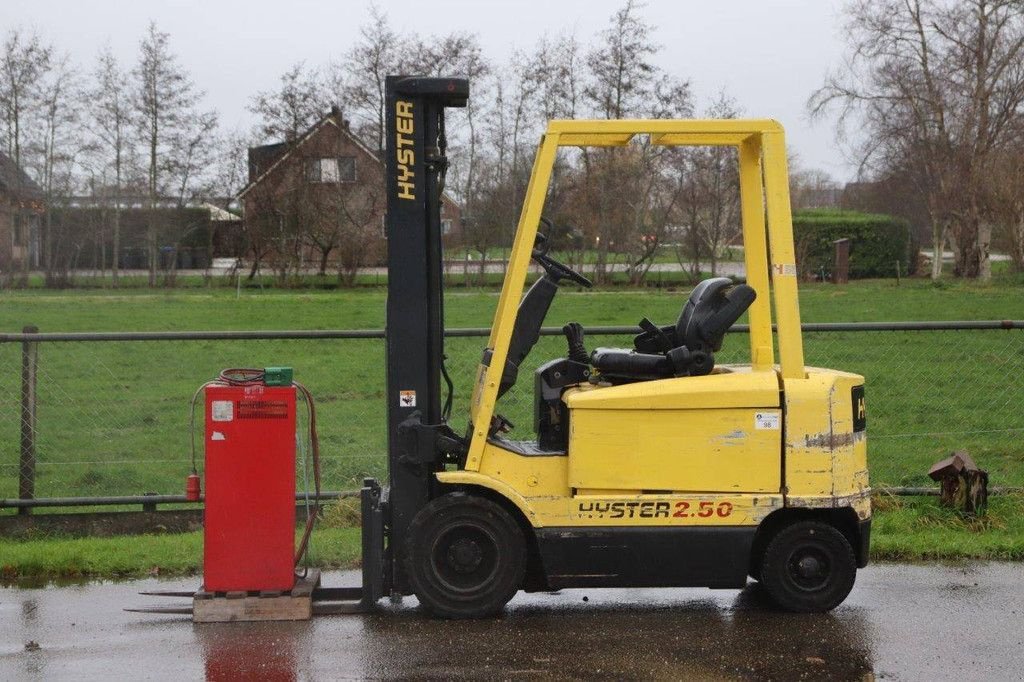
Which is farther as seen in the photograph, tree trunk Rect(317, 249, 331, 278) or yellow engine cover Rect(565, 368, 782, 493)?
tree trunk Rect(317, 249, 331, 278)

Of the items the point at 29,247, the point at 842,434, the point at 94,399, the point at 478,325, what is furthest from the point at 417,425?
the point at 29,247

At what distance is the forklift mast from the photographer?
22.3 ft

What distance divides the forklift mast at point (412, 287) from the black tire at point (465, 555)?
23 centimetres

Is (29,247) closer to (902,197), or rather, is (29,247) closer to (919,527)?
(902,197)

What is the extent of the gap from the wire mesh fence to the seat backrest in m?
2.52

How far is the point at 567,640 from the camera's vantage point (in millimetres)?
6344

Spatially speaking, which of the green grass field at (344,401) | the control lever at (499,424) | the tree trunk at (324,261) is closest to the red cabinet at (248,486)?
the control lever at (499,424)

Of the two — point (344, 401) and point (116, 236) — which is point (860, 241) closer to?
point (116, 236)

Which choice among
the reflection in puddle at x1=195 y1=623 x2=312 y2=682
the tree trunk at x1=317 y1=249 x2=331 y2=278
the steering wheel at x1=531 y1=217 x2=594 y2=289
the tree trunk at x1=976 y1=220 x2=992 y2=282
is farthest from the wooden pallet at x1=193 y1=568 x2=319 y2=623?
the tree trunk at x1=976 y1=220 x2=992 y2=282

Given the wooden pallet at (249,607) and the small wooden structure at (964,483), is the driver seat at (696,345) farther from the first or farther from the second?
the small wooden structure at (964,483)

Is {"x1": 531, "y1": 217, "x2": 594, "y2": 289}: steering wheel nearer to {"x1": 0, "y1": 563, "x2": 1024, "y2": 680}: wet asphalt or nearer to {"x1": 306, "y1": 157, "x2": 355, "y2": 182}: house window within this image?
{"x1": 0, "y1": 563, "x2": 1024, "y2": 680}: wet asphalt

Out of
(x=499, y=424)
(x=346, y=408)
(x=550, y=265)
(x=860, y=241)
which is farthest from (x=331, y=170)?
(x=550, y=265)

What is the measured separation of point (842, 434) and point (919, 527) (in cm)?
269

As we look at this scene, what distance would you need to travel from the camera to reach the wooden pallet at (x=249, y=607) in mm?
6746
